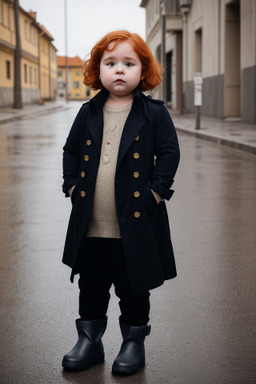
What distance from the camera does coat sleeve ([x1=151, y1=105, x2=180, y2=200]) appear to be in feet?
9.21

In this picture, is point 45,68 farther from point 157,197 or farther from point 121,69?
point 157,197

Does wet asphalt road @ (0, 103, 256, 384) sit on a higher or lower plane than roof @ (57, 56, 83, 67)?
lower

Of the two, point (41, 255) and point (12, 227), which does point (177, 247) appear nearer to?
point (41, 255)

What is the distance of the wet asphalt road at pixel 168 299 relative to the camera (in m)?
2.87

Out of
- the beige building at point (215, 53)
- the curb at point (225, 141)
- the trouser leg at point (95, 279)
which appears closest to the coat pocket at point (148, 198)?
the trouser leg at point (95, 279)

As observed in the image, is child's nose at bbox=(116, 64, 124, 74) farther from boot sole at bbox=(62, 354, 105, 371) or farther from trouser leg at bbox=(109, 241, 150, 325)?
boot sole at bbox=(62, 354, 105, 371)

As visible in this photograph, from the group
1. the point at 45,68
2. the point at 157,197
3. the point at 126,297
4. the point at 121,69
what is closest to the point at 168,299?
the point at 126,297

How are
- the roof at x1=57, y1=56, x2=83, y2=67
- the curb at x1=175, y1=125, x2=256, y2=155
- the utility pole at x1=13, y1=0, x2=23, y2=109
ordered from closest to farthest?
the curb at x1=175, y1=125, x2=256, y2=155, the utility pole at x1=13, y1=0, x2=23, y2=109, the roof at x1=57, y1=56, x2=83, y2=67

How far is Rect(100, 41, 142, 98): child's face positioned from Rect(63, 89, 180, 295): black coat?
0.07 m

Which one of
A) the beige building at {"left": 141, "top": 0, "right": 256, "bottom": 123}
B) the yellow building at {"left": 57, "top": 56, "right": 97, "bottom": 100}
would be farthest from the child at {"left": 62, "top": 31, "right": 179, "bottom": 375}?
the yellow building at {"left": 57, "top": 56, "right": 97, "bottom": 100}

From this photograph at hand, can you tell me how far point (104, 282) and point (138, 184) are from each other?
0.51 metres

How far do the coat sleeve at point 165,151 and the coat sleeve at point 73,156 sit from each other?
1.24 ft

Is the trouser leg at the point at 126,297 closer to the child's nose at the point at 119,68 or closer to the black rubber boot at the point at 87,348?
the black rubber boot at the point at 87,348

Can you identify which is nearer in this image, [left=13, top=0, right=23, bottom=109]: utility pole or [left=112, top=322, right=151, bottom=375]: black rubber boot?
[left=112, top=322, right=151, bottom=375]: black rubber boot
